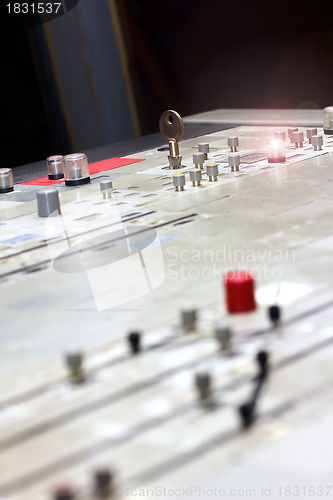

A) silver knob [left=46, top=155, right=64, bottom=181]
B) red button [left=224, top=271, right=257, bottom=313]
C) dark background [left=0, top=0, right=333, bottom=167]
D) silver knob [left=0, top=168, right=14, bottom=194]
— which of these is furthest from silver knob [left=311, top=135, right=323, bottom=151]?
red button [left=224, top=271, right=257, bottom=313]

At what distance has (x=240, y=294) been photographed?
310 cm

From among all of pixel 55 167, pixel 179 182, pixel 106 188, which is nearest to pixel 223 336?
pixel 179 182

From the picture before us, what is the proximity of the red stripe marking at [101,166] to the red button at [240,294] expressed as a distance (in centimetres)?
420

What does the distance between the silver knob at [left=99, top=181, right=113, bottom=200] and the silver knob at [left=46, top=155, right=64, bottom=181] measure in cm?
127

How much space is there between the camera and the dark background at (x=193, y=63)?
9922 millimetres

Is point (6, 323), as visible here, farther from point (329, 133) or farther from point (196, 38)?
point (196, 38)

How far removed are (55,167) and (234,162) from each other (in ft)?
6.38

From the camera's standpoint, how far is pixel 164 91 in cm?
1195

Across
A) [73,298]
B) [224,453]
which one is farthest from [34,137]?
[224,453]

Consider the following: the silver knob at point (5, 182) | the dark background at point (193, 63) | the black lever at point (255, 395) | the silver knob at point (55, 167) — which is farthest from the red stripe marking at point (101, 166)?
the black lever at point (255, 395)

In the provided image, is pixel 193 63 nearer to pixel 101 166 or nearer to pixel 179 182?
pixel 101 166

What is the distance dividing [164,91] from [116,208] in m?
6.84

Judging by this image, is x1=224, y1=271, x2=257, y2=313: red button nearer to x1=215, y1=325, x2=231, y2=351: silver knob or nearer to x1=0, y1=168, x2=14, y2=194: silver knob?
x1=215, y1=325, x2=231, y2=351: silver knob

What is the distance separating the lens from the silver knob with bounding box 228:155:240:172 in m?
6.40
